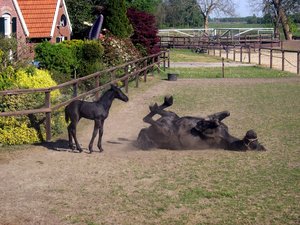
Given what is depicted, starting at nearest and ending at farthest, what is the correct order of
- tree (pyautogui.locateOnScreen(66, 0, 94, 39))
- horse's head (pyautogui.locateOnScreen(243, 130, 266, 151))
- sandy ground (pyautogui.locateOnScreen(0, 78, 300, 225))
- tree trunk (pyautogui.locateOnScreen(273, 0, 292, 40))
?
sandy ground (pyautogui.locateOnScreen(0, 78, 300, 225)), horse's head (pyautogui.locateOnScreen(243, 130, 266, 151)), tree (pyautogui.locateOnScreen(66, 0, 94, 39)), tree trunk (pyautogui.locateOnScreen(273, 0, 292, 40))

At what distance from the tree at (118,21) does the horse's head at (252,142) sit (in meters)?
17.9

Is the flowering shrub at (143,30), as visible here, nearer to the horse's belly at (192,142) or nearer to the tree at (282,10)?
the horse's belly at (192,142)

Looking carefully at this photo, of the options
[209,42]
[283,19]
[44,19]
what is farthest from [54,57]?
[283,19]

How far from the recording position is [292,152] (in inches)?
365

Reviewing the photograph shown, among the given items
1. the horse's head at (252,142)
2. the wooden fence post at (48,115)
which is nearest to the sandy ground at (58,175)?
the wooden fence post at (48,115)

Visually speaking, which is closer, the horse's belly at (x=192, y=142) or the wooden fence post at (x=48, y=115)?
the horse's belly at (x=192, y=142)

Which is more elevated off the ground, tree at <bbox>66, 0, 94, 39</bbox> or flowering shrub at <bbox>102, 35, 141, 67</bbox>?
tree at <bbox>66, 0, 94, 39</bbox>

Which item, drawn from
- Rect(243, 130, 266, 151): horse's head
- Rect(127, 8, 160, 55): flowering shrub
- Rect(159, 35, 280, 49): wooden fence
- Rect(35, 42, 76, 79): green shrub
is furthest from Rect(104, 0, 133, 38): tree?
Rect(159, 35, 280, 49): wooden fence

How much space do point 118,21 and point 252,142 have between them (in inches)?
732

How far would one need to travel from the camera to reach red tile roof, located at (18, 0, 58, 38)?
29703 millimetres

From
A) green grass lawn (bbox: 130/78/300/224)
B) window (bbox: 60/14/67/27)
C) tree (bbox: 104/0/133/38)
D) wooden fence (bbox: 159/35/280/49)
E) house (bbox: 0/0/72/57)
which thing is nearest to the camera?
green grass lawn (bbox: 130/78/300/224)

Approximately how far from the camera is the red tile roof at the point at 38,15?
29703 millimetres

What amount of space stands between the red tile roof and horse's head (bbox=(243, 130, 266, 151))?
21928mm

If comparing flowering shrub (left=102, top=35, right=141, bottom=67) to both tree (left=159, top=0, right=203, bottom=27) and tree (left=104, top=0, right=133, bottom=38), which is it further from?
tree (left=159, top=0, right=203, bottom=27)
